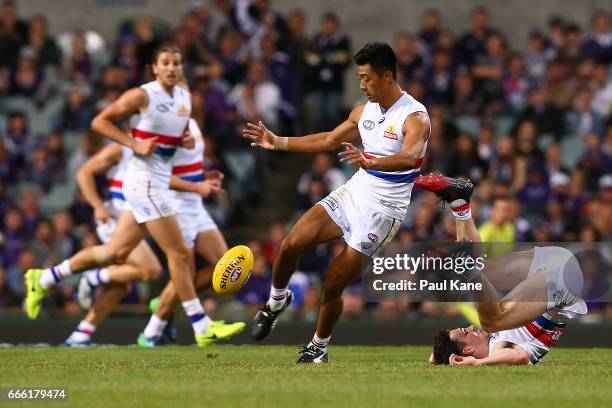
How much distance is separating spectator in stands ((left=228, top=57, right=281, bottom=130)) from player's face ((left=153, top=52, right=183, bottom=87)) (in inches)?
305

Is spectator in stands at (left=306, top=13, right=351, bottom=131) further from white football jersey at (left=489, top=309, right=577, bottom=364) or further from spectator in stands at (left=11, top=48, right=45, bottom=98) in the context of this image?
white football jersey at (left=489, top=309, right=577, bottom=364)

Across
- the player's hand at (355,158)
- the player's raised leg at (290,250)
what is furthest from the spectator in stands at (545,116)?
the player's hand at (355,158)

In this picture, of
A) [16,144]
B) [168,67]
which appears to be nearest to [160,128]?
[168,67]

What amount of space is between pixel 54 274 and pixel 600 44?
36.1 feet

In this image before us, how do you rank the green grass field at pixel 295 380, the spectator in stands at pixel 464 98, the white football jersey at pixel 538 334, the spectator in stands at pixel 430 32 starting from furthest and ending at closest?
the spectator in stands at pixel 430 32, the spectator in stands at pixel 464 98, the white football jersey at pixel 538 334, the green grass field at pixel 295 380

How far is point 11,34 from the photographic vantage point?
74.3ft

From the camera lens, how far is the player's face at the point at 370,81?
11.3m

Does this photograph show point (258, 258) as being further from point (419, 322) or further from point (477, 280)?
point (477, 280)

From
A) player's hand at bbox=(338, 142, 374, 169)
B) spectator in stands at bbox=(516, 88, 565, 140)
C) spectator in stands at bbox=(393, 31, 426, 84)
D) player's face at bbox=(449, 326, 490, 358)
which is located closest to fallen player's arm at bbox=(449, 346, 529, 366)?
player's face at bbox=(449, 326, 490, 358)

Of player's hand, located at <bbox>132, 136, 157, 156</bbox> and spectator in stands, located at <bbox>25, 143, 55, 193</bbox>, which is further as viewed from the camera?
spectator in stands, located at <bbox>25, 143, 55, 193</bbox>

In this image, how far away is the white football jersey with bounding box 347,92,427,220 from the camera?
1130cm

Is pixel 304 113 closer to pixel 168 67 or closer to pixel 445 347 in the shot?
pixel 168 67

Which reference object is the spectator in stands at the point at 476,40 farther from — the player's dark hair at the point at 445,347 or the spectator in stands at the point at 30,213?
the player's dark hair at the point at 445,347

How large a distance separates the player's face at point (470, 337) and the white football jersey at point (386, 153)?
3.72 feet
